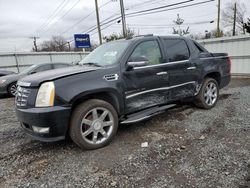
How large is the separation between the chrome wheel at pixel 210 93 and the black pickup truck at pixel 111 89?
16cm

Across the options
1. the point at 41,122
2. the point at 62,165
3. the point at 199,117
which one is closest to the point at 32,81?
the point at 41,122

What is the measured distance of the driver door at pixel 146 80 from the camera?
11.4 ft

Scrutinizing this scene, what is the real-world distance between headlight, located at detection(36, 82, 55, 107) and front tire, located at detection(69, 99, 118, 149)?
41 cm

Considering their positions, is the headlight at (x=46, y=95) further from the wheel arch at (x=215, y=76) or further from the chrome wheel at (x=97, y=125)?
the wheel arch at (x=215, y=76)

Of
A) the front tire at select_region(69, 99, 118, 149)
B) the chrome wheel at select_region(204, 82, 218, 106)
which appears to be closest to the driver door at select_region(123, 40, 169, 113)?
the front tire at select_region(69, 99, 118, 149)

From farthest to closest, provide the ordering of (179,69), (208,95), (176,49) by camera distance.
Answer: (208,95), (176,49), (179,69)

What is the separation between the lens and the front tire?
2.96m

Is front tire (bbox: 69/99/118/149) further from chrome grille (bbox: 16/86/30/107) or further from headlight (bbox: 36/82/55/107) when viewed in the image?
chrome grille (bbox: 16/86/30/107)

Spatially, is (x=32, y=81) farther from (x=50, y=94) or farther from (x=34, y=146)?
(x=34, y=146)

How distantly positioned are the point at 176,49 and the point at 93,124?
249 cm

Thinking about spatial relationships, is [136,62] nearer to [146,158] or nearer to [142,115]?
[142,115]

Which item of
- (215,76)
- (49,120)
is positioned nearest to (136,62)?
(49,120)

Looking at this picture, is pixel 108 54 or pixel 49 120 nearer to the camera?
pixel 49 120

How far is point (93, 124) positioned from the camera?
3.14m
